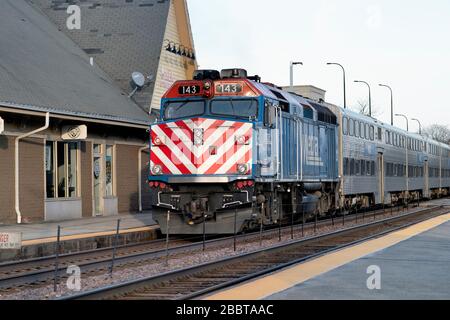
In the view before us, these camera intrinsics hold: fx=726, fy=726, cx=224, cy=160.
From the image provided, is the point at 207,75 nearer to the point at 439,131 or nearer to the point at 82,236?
the point at 82,236

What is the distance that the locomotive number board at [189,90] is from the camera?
19.5 m

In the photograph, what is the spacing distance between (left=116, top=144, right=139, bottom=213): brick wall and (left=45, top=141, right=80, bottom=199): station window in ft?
9.65

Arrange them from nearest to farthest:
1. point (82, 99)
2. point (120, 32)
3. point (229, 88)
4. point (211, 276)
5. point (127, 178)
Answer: point (211, 276) < point (229, 88) < point (82, 99) < point (127, 178) < point (120, 32)

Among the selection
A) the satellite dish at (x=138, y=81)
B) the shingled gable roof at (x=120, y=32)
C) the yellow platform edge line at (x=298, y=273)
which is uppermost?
the shingled gable roof at (x=120, y=32)

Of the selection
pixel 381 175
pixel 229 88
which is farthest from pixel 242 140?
pixel 381 175

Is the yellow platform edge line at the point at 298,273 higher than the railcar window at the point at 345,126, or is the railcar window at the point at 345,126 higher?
the railcar window at the point at 345,126

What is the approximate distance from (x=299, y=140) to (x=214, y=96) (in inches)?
166

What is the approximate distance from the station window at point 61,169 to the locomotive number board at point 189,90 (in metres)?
7.07

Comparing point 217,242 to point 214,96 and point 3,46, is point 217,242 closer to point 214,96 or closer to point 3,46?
point 214,96

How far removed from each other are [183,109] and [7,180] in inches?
258

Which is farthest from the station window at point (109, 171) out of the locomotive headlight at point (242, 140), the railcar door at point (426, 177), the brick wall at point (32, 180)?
the railcar door at point (426, 177)

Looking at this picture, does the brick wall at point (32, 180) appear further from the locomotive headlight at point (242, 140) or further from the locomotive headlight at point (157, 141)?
the locomotive headlight at point (242, 140)

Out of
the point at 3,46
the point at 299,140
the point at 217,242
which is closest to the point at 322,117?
the point at 299,140

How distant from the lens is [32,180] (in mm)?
23609
